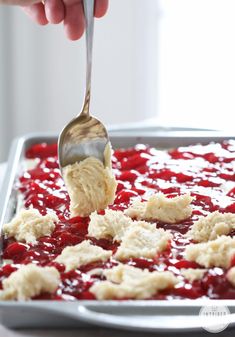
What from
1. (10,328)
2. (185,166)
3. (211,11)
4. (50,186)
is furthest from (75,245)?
(211,11)

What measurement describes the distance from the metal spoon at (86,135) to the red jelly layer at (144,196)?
199 millimetres

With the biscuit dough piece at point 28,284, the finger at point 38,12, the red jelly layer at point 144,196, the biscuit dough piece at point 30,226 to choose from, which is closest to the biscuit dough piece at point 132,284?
the red jelly layer at point 144,196

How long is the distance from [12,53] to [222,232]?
4040 mm

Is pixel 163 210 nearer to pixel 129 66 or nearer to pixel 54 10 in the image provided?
pixel 54 10

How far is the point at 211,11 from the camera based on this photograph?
6.14 metres

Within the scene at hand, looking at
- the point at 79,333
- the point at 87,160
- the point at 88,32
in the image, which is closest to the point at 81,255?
the point at 79,333

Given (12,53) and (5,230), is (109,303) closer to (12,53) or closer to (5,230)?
(5,230)

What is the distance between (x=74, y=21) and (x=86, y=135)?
26.9 inches

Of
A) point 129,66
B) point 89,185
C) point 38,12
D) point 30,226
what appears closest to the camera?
point 30,226

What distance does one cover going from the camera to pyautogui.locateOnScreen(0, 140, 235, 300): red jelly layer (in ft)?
7.68

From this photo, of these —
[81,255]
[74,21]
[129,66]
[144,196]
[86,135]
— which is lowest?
[129,66]

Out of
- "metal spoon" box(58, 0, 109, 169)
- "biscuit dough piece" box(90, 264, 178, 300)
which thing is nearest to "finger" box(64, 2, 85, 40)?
"metal spoon" box(58, 0, 109, 169)

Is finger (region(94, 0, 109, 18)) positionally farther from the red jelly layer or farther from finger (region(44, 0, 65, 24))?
the red jelly layer

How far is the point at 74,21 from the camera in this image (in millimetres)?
3594
